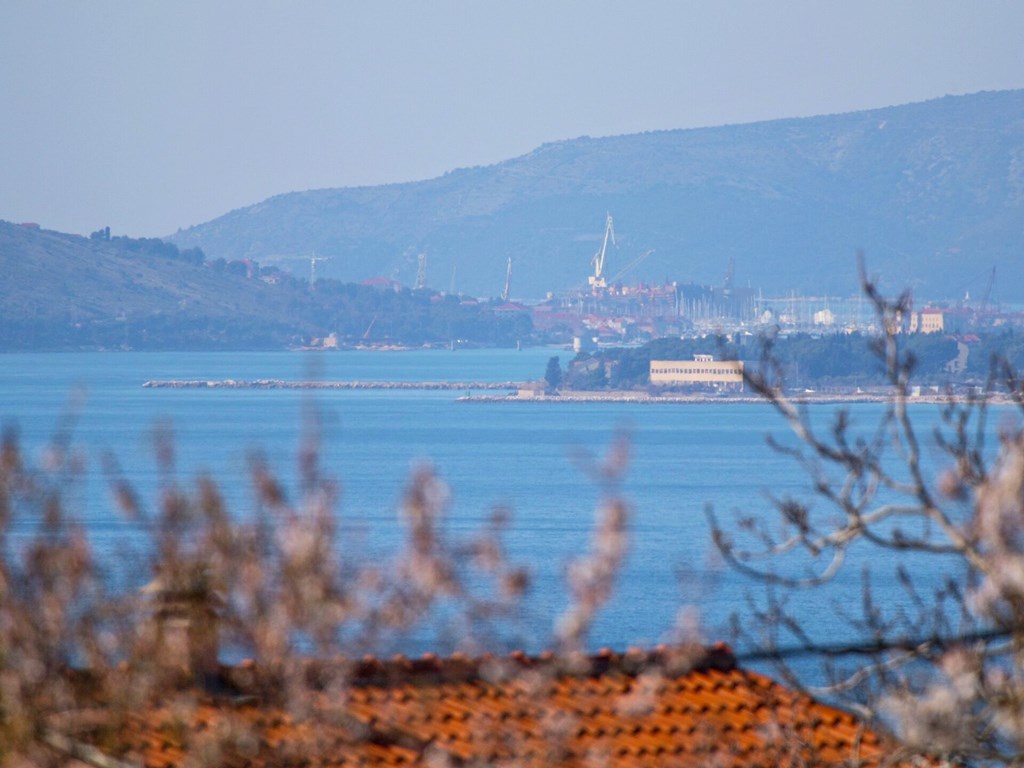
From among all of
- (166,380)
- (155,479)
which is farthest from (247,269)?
(155,479)

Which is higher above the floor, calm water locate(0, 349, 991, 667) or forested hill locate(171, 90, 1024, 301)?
forested hill locate(171, 90, 1024, 301)

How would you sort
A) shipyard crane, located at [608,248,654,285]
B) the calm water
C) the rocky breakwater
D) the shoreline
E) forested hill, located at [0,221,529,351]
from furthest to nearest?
shipyard crane, located at [608,248,654,285]
forested hill, located at [0,221,529,351]
the rocky breakwater
the shoreline
the calm water

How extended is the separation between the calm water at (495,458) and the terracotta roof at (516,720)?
14 centimetres

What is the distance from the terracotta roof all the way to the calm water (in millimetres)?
142

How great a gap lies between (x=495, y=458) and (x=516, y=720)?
→ 129 ft

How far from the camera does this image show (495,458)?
42312 mm

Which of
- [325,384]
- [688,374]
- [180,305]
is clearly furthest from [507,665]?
[180,305]

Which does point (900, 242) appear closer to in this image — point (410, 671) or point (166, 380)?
point (166, 380)

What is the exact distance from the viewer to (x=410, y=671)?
3486mm

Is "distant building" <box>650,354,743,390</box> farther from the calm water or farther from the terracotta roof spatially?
the terracotta roof

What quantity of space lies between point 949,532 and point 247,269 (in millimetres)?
119467

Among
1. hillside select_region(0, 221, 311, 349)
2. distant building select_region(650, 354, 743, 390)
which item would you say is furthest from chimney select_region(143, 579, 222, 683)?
hillside select_region(0, 221, 311, 349)

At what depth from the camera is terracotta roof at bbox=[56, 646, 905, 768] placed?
2.26 m

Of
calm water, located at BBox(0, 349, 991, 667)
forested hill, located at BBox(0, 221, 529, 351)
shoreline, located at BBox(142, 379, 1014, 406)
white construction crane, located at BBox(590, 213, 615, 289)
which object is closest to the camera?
calm water, located at BBox(0, 349, 991, 667)
